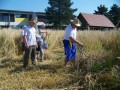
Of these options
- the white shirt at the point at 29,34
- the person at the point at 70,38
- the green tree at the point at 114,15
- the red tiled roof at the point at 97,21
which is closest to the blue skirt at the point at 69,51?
the person at the point at 70,38

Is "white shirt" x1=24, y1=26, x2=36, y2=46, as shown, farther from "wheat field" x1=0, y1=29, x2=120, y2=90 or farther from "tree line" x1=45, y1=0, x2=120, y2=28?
"tree line" x1=45, y1=0, x2=120, y2=28

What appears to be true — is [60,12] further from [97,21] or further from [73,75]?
[73,75]

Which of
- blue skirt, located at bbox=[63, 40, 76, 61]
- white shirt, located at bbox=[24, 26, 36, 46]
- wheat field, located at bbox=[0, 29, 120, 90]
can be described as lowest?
wheat field, located at bbox=[0, 29, 120, 90]

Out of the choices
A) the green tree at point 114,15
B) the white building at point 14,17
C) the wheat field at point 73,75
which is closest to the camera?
the wheat field at point 73,75

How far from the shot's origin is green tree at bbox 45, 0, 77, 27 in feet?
174

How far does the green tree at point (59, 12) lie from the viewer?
5303 cm

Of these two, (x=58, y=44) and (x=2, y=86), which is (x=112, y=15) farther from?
(x=2, y=86)

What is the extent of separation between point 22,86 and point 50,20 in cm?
4683

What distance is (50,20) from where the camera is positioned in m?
53.4

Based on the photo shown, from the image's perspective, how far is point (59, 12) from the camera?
5428cm

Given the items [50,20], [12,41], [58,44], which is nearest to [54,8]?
[50,20]

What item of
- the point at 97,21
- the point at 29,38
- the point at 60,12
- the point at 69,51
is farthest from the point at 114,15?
the point at 69,51

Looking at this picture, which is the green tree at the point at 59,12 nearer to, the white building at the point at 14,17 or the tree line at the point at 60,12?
the tree line at the point at 60,12

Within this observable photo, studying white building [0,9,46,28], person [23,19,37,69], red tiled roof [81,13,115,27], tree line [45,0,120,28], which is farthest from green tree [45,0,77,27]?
person [23,19,37,69]
